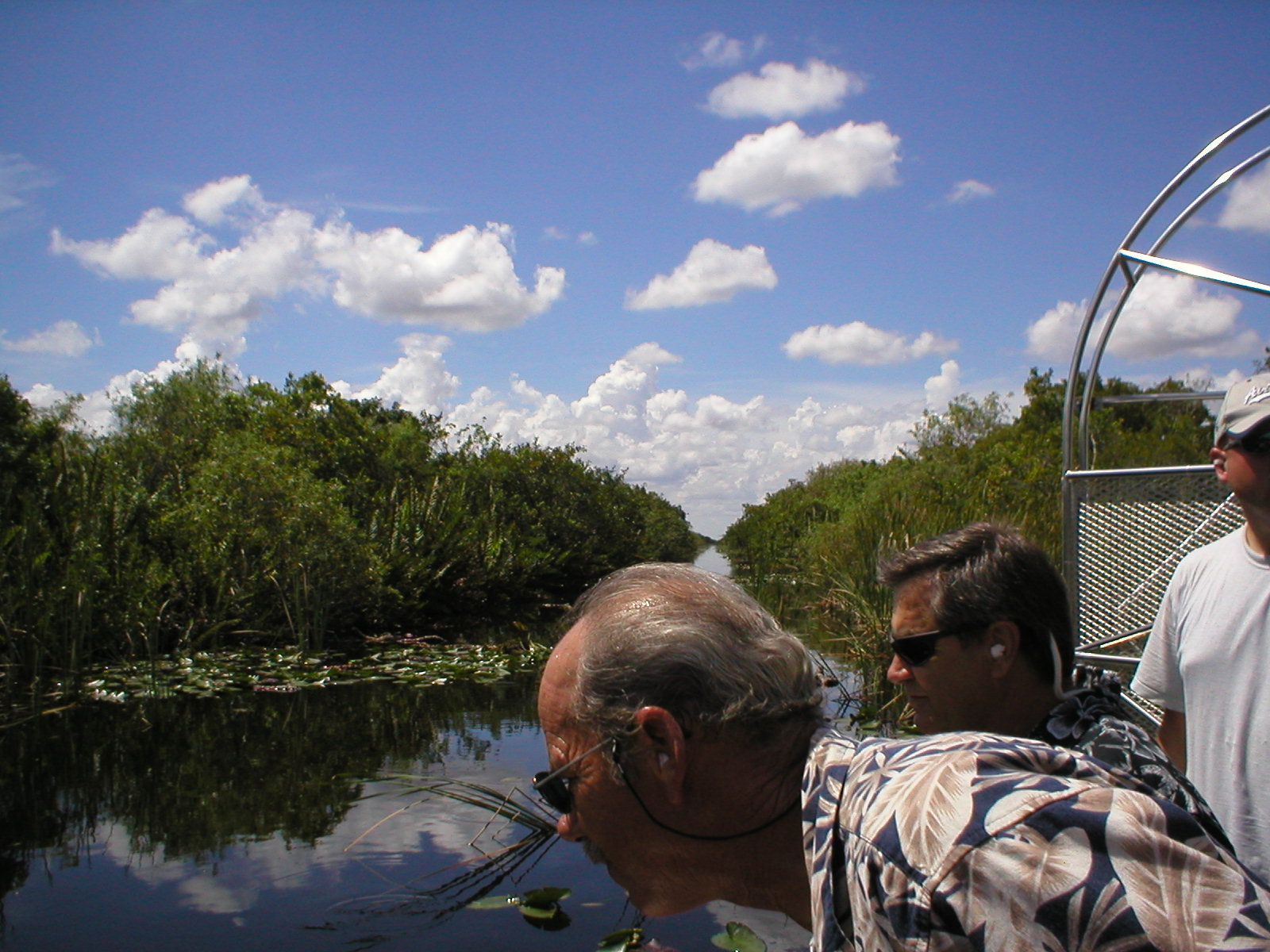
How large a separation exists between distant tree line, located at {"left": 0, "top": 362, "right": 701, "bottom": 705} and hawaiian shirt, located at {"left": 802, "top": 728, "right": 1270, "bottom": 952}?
27.4 ft

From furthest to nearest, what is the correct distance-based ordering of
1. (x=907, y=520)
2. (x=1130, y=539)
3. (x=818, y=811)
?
(x=907, y=520), (x=1130, y=539), (x=818, y=811)

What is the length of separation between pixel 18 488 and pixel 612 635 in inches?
394

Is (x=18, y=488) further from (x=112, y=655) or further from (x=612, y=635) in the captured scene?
(x=612, y=635)

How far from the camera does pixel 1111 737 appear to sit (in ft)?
6.19

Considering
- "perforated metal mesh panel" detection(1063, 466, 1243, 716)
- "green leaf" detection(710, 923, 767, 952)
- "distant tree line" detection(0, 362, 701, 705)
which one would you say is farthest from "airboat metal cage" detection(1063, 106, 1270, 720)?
"distant tree line" detection(0, 362, 701, 705)

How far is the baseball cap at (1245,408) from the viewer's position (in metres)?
2.39

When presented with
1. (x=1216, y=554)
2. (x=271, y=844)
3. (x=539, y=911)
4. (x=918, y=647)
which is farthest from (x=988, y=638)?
(x=271, y=844)

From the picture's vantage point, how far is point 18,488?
950 cm

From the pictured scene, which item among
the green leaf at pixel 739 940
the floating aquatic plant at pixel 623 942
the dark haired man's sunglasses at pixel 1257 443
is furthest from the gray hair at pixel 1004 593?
the floating aquatic plant at pixel 623 942

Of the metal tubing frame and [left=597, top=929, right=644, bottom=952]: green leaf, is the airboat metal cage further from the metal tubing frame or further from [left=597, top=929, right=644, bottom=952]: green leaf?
[left=597, top=929, right=644, bottom=952]: green leaf

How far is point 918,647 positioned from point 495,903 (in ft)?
10.1

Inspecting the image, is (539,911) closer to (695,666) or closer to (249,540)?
(695,666)

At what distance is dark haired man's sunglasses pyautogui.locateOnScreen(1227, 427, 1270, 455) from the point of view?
2.40 meters

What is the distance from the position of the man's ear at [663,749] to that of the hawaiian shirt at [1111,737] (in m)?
0.70
